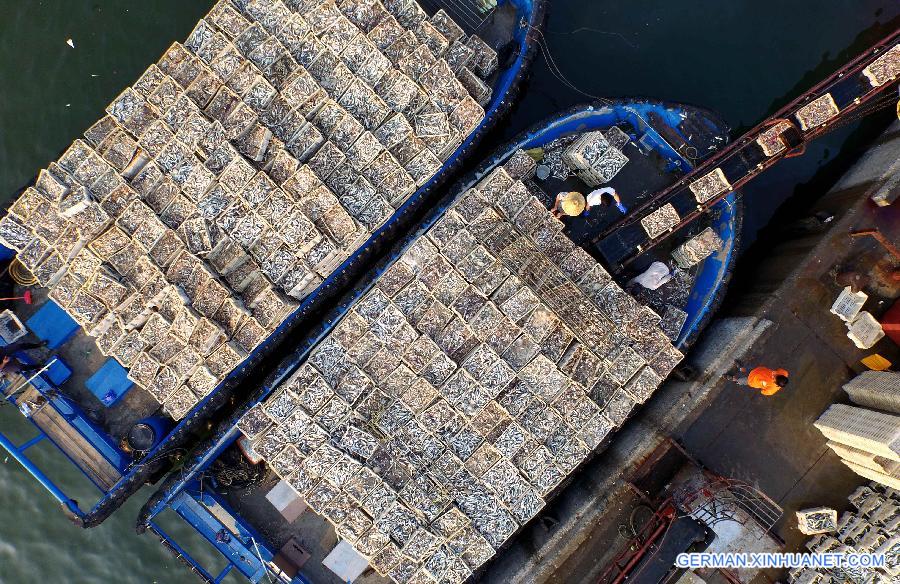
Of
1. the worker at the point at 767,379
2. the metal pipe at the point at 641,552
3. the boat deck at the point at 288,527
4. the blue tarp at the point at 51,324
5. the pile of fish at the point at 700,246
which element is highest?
the blue tarp at the point at 51,324

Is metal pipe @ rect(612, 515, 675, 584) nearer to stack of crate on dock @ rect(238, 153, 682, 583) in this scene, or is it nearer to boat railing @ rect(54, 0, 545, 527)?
stack of crate on dock @ rect(238, 153, 682, 583)

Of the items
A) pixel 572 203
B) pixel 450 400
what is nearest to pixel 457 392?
pixel 450 400

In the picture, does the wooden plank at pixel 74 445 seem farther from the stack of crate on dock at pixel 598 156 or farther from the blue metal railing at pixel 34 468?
the stack of crate on dock at pixel 598 156

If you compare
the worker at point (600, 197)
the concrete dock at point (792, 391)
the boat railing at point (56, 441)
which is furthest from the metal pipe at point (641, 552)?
the boat railing at point (56, 441)

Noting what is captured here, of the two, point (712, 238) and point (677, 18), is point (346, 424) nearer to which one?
point (712, 238)

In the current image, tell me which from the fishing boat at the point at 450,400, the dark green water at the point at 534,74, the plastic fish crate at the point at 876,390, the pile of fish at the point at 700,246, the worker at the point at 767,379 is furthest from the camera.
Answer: the dark green water at the point at 534,74

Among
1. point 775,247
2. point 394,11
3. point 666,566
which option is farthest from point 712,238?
point 394,11

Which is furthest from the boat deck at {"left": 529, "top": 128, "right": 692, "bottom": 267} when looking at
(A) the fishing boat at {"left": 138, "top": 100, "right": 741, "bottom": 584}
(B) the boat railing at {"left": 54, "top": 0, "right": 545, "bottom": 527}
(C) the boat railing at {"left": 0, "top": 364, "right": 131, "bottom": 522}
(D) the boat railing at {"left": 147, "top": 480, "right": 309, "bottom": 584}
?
(C) the boat railing at {"left": 0, "top": 364, "right": 131, "bottom": 522}
